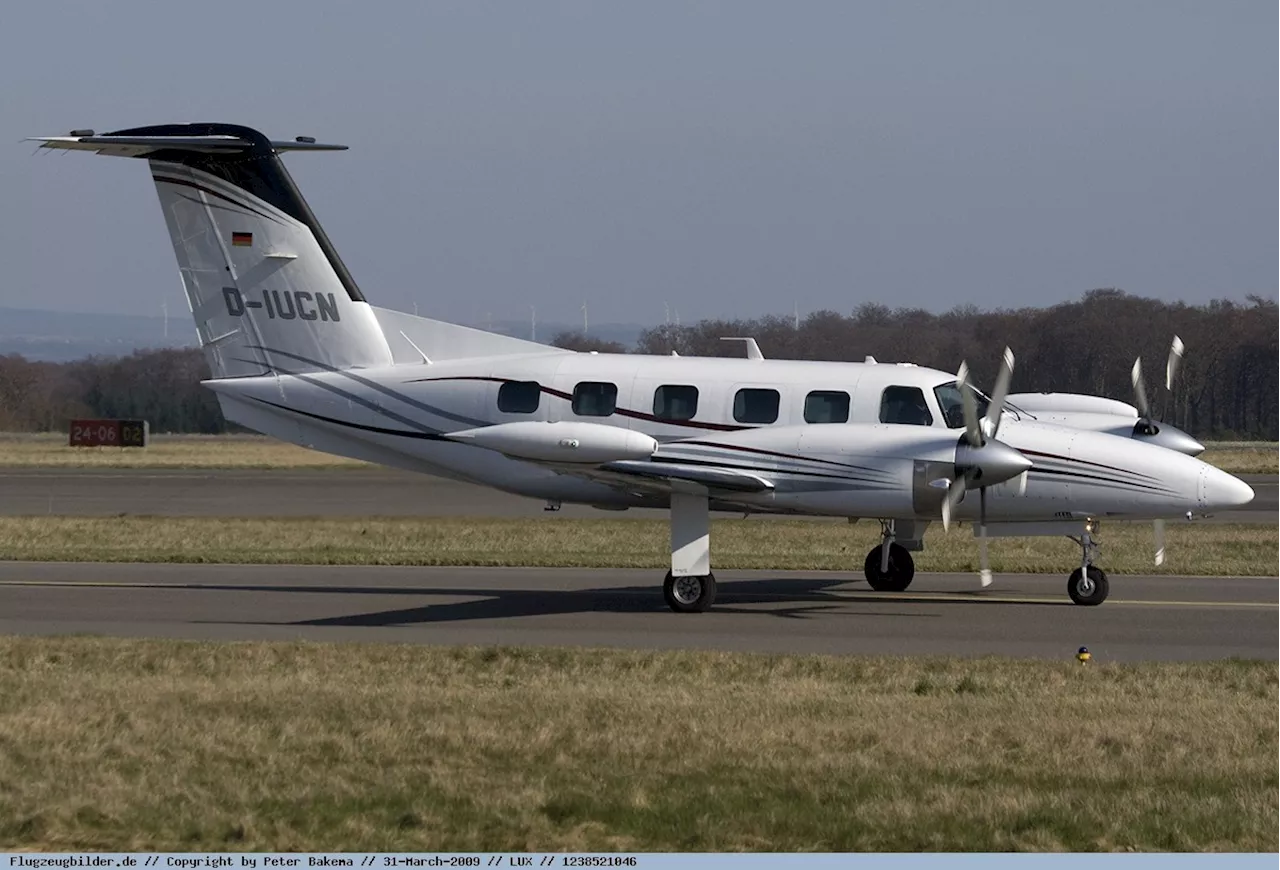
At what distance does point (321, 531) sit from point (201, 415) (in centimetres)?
7611

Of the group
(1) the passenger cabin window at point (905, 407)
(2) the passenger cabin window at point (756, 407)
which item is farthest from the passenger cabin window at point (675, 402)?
(1) the passenger cabin window at point (905, 407)

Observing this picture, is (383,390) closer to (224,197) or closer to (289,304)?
(289,304)

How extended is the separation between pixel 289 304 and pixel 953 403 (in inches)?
351

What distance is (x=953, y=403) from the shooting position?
18828mm

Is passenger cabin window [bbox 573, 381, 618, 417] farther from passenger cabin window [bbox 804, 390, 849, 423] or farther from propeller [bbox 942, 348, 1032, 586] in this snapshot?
propeller [bbox 942, 348, 1032, 586]

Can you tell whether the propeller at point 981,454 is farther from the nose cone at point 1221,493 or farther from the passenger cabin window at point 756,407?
the passenger cabin window at point 756,407

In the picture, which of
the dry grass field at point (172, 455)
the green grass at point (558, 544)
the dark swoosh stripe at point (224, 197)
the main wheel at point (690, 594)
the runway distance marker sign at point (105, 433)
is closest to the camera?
the main wheel at point (690, 594)

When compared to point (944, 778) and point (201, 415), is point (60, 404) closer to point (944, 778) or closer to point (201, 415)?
point (201, 415)

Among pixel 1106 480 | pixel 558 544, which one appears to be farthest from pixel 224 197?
pixel 1106 480

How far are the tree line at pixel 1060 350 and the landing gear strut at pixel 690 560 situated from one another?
2839cm

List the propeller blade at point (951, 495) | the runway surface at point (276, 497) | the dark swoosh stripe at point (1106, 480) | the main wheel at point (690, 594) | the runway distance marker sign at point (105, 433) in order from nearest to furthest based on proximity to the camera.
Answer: the propeller blade at point (951, 495)
the dark swoosh stripe at point (1106, 480)
the main wheel at point (690, 594)
the runway surface at point (276, 497)
the runway distance marker sign at point (105, 433)

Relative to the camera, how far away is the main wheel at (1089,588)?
63.0 ft

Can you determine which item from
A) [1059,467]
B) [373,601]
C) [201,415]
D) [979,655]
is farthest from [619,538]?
[201,415]

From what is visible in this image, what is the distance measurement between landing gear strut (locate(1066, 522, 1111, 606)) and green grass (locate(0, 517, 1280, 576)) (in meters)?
4.31
